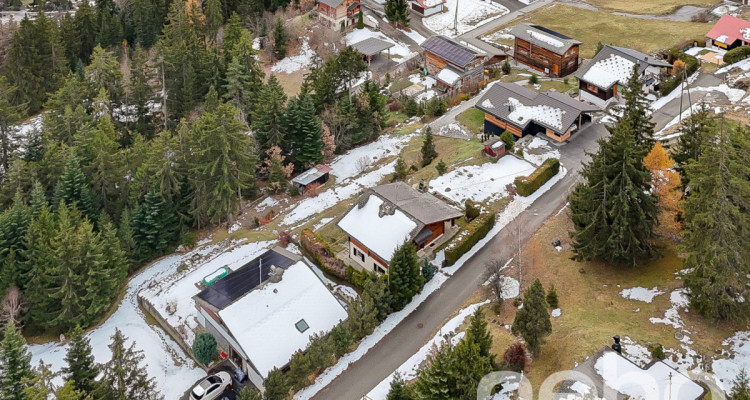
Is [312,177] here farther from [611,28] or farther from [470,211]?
[611,28]

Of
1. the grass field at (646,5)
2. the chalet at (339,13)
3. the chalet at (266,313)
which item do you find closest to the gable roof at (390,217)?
the chalet at (266,313)

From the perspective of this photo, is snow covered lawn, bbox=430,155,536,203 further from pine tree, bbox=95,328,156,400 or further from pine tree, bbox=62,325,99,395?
pine tree, bbox=62,325,99,395

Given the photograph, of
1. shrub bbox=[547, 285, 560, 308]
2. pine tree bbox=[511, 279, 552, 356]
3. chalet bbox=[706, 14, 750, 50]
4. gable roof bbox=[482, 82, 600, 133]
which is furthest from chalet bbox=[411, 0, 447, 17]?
pine tree bbox=[511, 279, 552, 356]

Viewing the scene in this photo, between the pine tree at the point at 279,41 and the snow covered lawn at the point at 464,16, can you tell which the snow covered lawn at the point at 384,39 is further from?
the pine tree at the point at 279,41

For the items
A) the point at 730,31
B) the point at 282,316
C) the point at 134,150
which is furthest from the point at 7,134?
the point at 730,31

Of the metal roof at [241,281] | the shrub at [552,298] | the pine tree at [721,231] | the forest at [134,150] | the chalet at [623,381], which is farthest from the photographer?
the forest at [134,150]

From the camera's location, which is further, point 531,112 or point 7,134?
point 7,134

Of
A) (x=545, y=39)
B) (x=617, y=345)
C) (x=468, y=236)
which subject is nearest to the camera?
(x=617, y=345)

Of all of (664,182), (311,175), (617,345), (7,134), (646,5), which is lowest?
(311,175)
